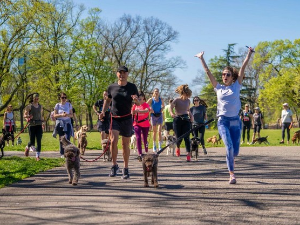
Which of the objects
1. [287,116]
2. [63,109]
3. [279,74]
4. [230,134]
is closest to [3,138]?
[63,109]

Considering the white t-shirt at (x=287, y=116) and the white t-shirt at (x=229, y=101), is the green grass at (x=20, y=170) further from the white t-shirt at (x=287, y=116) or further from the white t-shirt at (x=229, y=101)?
the white t-shirt at (x=287, y=116)

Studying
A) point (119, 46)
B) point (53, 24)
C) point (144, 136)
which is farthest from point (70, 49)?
point (144, 136)

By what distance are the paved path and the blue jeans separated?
1.55 ft

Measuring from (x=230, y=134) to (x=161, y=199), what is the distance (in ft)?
7.89

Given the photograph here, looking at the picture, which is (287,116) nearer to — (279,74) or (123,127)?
(123,127)

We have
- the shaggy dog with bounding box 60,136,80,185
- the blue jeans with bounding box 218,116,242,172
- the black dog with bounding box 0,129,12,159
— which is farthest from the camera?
the black dog with bounding box 0,129,12,159

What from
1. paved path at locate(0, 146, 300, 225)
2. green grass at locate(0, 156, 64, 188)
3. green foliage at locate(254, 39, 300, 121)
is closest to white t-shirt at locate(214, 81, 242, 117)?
paved path at locate(0, 146, 300, 225)

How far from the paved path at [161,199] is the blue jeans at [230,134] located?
0.47 m

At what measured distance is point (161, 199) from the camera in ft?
21.1

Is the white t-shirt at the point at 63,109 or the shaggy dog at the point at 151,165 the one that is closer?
the shaggy dog at the point at 151,165

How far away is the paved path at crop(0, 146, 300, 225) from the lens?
17.1 feet

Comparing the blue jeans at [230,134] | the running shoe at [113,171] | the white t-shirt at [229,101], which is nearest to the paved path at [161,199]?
the running shoe at [113,171]

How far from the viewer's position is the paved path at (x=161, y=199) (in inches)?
206

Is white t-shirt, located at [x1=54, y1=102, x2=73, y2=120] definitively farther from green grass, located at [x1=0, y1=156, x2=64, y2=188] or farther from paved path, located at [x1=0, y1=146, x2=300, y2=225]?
paved path, located at [x1=0, y1=146, x2=300, y2=225]
